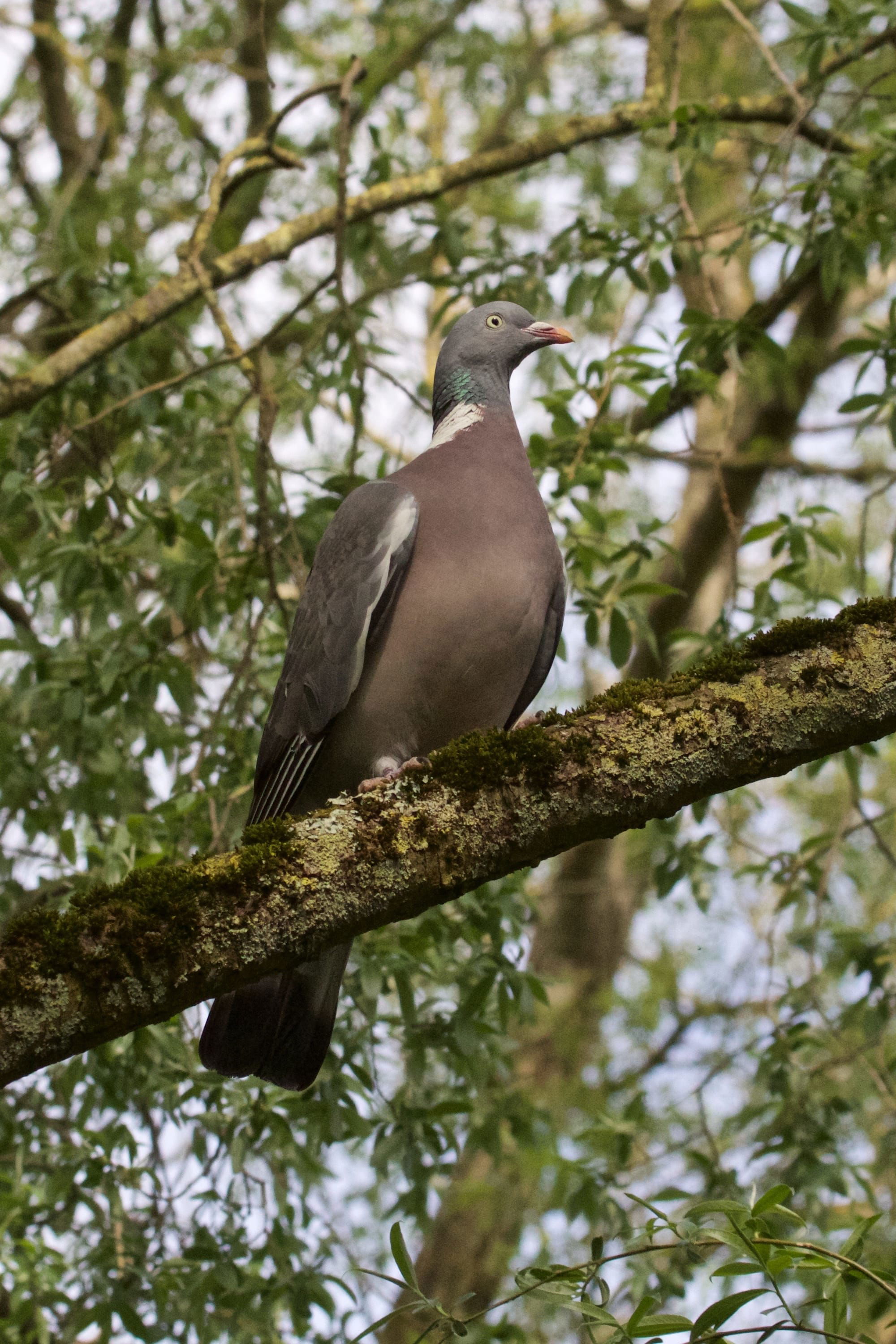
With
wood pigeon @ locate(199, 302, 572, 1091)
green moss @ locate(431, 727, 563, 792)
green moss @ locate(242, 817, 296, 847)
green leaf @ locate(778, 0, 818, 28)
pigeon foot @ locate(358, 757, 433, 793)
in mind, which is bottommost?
green moss @ locate(242, 817, 296, 847)

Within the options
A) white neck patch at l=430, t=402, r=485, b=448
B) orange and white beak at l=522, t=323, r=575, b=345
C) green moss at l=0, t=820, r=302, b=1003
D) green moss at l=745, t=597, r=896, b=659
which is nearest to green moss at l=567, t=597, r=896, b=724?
green moss at l=745, t=597, r=896, b=659

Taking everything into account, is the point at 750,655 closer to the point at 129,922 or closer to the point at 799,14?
the point at 129,922

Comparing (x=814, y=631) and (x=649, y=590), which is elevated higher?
(x=649, y=590)

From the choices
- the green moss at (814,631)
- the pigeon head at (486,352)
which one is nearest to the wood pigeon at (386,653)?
the pigeon head at (486,352)

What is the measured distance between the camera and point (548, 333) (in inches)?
168

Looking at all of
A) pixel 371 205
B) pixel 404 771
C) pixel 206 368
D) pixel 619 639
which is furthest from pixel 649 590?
pixel 371 205

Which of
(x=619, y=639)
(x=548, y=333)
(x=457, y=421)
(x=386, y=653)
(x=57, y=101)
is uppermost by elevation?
(x=57, y=101)

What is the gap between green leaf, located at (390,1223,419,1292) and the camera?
2256 mm

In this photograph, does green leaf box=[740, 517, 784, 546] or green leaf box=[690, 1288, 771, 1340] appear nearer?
green leaf box=[690, 1288, 771, 1340]

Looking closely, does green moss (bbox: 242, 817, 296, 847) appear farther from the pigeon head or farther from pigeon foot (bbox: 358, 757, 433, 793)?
the pigeon head

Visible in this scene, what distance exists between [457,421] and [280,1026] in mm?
1734

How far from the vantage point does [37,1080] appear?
4324mm

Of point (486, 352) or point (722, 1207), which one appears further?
point (486, 352)

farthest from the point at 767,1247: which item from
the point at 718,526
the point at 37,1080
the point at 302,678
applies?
the point at 718,526
